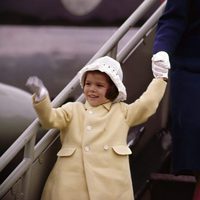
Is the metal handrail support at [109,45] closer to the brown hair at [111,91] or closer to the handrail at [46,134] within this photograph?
the handrail at [46,134]

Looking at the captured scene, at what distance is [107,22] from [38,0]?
1.61ft

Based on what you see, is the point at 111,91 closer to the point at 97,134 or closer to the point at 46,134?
the point at 97,134

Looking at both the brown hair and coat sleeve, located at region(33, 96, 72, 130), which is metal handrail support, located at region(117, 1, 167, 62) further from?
coat sleeve, located at region(33, 96, 72, 130)

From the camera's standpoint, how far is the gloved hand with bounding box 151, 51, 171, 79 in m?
3.17

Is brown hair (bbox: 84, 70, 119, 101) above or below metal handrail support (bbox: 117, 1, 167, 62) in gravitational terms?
below

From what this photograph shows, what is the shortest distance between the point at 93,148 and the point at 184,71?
54cm

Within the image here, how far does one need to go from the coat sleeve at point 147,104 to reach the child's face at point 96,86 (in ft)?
0.47

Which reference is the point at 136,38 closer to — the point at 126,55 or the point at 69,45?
the point at 126,55

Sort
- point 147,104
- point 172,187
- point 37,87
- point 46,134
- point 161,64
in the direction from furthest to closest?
point 172,187 → point 46,134 → point 147,104 → point 161,64 → point 37,87

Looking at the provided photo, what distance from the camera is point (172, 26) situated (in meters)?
3.27

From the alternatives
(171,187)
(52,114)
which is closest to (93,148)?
(52,114)

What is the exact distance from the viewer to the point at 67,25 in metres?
4.93

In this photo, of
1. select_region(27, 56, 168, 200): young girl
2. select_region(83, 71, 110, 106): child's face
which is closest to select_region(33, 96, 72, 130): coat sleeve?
select_region(27, 56, 168, 200): young girl

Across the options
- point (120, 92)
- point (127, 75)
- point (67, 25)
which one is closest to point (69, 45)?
point (67, 25)
